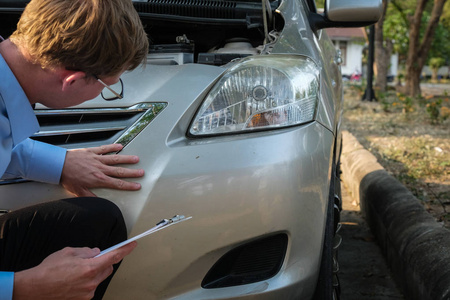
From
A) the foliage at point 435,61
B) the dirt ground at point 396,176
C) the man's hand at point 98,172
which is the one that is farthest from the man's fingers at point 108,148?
the foliage at point 435,61

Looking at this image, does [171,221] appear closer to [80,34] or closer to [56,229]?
[56,229]

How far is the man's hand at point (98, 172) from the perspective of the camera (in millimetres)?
1740

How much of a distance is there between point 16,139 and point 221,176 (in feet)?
2.01

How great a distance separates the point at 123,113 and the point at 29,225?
0.53m

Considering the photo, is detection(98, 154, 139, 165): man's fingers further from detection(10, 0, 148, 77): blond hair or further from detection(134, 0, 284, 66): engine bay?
detection(134, 0, 284, 66): engine bay

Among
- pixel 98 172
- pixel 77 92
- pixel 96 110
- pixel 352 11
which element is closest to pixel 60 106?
pixel 77 92

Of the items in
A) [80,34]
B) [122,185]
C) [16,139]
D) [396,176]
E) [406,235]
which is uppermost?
[80,34]

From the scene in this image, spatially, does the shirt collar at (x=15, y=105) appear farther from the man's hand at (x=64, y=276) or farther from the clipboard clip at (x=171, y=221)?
the clipboard clip at (x=171, y=221)

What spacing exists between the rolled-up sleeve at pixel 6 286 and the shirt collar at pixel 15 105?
374mm

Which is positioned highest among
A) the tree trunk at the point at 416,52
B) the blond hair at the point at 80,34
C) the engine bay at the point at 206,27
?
the blond hair at the point at 80,34

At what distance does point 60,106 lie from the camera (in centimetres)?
155

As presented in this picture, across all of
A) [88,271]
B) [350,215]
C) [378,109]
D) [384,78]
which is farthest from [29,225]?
[384,78]

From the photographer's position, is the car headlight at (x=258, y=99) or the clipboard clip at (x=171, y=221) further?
the car headlight at (x=258, y=99)

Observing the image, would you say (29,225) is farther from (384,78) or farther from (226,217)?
(384,78)
